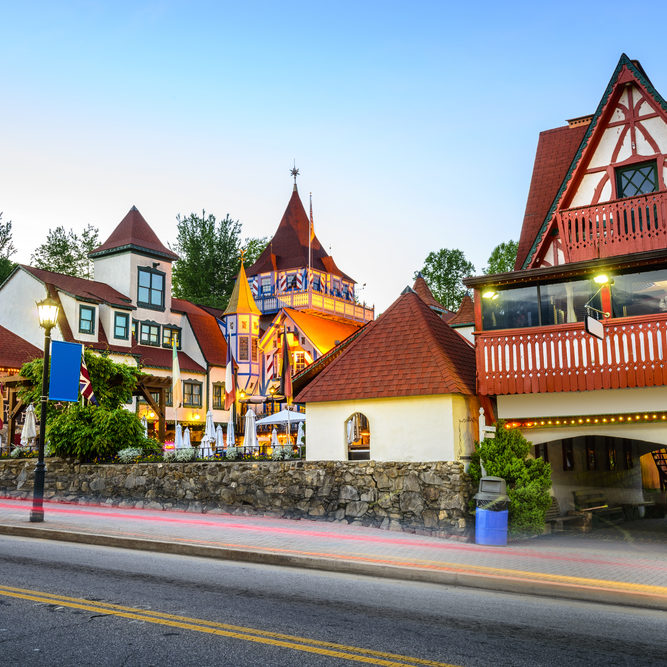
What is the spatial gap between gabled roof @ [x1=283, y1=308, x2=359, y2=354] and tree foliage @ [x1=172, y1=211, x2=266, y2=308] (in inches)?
855

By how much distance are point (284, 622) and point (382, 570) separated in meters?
3.89

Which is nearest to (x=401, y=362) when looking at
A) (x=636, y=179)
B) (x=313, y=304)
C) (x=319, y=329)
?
(x=636, y=179)

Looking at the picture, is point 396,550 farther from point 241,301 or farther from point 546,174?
point 241,301

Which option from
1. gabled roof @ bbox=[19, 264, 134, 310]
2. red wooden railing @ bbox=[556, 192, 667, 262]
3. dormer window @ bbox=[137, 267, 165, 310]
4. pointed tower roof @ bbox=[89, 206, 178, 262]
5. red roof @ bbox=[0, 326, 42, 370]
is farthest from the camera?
dormer window @ bbox=[137, 267, 165, 310]

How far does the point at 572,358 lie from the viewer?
49.1 ft

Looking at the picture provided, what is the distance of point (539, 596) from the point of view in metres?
9.72

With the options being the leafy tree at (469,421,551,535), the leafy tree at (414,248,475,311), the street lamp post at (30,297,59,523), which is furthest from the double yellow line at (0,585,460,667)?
the leafy tree at (414,248,475,311)

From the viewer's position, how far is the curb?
9.41 m

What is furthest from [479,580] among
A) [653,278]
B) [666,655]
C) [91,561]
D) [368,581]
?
[653,278]

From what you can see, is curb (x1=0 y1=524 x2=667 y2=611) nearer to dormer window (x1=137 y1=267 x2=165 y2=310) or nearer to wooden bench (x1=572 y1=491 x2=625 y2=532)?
wooden bench (x1=572 y1=491 x2=625 y2=532)

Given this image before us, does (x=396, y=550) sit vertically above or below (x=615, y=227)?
below

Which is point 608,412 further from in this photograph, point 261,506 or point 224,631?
point 224,631

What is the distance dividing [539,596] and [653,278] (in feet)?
25.6

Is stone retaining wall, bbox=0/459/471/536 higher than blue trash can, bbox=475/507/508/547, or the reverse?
stone retaining wall, bbox=0/459/471/536
